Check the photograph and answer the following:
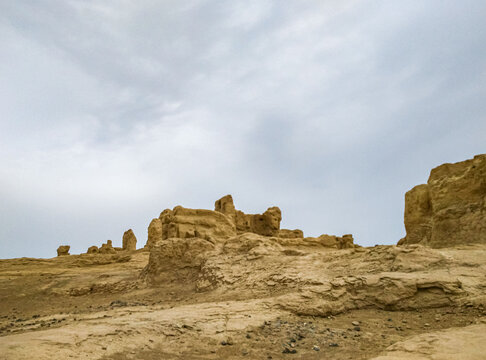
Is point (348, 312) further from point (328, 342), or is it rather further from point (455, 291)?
point (455, 291)

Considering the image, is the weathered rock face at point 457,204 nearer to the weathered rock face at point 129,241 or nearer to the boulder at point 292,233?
the boulder at point 292,233

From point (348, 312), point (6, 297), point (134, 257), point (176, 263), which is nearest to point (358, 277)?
point (348, 312)

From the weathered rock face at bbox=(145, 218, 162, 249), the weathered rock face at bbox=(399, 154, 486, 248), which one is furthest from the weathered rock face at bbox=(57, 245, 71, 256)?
the weathered rock face at bbox=(399, 154, 486, 248)

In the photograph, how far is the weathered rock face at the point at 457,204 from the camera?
10.2 meters

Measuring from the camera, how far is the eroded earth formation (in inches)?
198

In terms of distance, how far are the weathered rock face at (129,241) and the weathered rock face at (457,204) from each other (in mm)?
35765

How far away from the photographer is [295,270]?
9461 mm

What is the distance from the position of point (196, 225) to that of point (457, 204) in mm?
11958

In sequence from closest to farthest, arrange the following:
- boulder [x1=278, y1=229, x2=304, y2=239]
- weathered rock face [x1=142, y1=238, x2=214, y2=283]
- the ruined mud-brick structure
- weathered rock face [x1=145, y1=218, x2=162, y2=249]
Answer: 1. weathered rock face [x1=142, y1=238, x2=214, y2=283]
2. the ruined mud-brick structure
3. weathered rock face [x1=145, y1=218, x2=162, y2=249]
4. boulder [x1=278, y1=229, x2=304, y2=239]

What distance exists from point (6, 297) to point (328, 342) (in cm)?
1706

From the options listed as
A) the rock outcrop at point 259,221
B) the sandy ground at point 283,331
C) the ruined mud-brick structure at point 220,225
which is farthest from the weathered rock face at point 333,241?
the sandy ground at point 283,331

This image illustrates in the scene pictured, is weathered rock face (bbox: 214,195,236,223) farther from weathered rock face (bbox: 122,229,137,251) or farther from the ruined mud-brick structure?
weathered rock face (bbox: 122,229,137,251)

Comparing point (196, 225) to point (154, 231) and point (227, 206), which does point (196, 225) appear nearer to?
point (227, 206)

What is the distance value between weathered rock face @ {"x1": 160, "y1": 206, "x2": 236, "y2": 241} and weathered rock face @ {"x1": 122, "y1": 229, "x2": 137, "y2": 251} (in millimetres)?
25085
